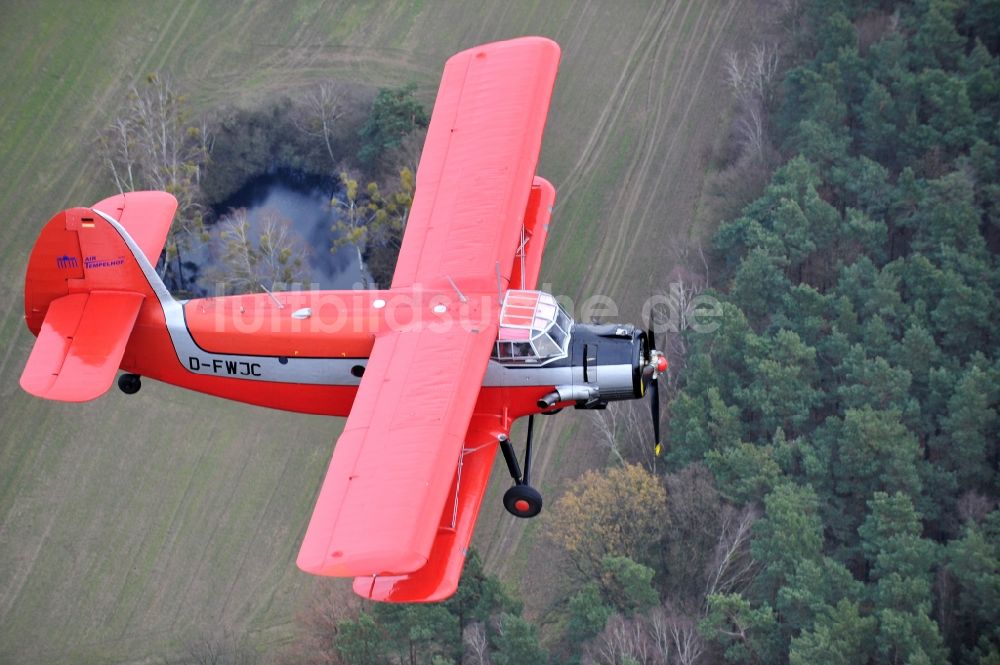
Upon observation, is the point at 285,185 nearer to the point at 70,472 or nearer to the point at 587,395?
the point at 70,472

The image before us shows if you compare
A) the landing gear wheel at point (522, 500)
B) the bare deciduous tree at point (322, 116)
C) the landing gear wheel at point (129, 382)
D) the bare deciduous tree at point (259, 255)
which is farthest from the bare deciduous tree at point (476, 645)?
the bare deciduous tree at point (322, 116)

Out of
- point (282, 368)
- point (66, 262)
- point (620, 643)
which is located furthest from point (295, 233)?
Result: point (620, 643)

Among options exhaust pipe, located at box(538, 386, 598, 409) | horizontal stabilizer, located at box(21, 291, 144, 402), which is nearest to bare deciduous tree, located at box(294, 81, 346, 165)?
horizontal stabilizer, located at box(21, 291, 144, 402)

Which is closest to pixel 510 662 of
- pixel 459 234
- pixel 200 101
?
pixel 459 234

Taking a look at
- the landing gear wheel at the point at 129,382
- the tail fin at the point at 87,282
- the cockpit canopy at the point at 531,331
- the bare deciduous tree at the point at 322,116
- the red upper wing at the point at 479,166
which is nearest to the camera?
the cockpit canopy at the point at 531,331

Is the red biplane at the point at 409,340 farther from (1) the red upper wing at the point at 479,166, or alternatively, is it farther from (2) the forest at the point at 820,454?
(2) the forest at the point at 820,454

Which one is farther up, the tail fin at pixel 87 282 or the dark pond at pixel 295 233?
the tail fin at pixel 87 282

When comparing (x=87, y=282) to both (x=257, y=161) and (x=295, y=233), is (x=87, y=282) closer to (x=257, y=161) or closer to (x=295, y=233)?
(x=295, y=233)

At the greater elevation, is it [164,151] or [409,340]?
[409,340]
